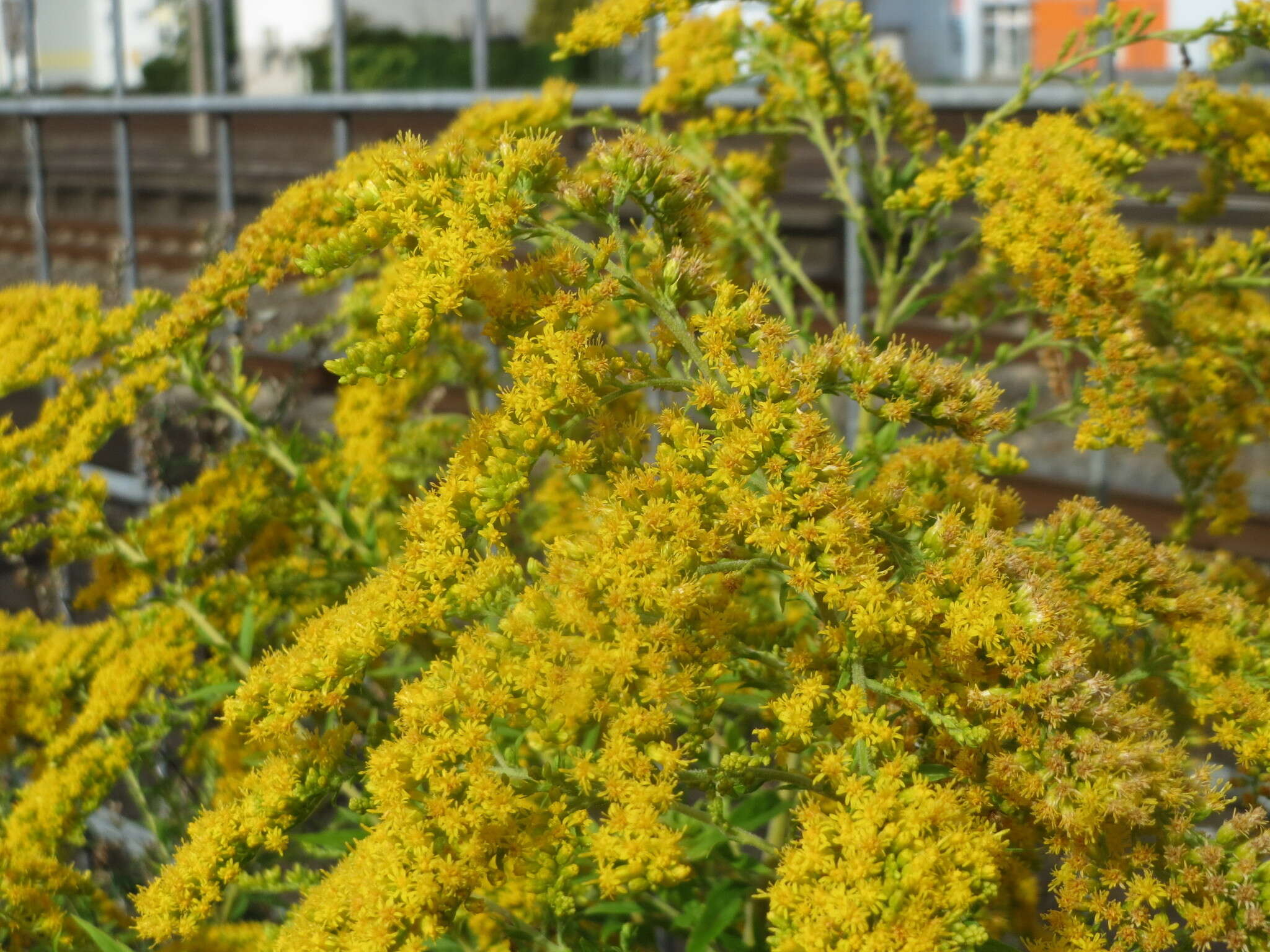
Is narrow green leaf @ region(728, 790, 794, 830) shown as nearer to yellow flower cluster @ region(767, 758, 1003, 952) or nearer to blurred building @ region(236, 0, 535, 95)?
yellow flower cluster @ region(767, 758, 1003, 952)

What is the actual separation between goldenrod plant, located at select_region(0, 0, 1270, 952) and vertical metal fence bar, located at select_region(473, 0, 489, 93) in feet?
3.51

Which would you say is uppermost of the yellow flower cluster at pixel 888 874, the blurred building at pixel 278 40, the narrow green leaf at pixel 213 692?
the blurred building at pixel 278 40

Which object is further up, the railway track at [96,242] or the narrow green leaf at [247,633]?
the railway track at [96,242]

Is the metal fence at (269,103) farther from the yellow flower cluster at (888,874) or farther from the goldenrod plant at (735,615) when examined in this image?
the yellow flower cluster at (888,874)

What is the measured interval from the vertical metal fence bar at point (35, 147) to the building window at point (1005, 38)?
2751 millimetres

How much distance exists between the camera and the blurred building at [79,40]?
12.7ft

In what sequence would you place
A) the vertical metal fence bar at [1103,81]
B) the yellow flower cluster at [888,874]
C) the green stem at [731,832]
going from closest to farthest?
the yellow flower cluster at [888,874] < the green stem at [731,832] < the vertical metal fence bar at [1103,81]

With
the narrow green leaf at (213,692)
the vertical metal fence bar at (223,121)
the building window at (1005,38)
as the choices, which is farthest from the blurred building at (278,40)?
the narrow green leaf at (213,692)

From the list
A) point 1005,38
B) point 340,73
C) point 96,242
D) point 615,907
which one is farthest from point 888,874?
point 96,242

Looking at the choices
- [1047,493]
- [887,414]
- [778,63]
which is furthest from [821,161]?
[887,414]

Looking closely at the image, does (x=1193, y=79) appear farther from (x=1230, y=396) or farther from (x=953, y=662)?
(x=953, y=662)

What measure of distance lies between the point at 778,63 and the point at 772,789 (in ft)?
3.22

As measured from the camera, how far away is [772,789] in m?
1.53

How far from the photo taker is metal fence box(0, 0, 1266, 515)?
2.22 metres
